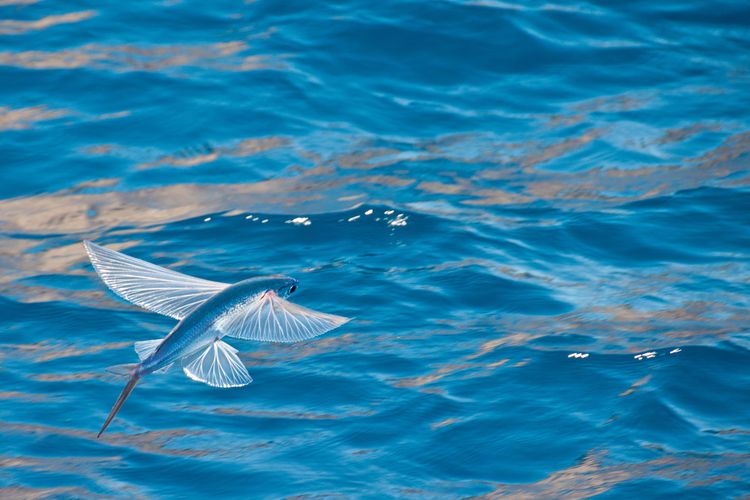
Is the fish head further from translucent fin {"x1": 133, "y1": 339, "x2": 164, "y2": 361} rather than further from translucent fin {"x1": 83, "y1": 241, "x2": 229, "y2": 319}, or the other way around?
translucent fin {"x1": 133, "y1": 339, "x2": 164, "y2": 361}

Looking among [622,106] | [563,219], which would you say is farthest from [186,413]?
[622,106]

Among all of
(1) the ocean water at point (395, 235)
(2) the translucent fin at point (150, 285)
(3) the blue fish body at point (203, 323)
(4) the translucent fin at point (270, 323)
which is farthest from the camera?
(1) the ocean water at point (395, 235)

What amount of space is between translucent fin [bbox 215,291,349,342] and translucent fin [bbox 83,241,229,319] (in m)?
0.19

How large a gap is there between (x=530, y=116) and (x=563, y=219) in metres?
1.47

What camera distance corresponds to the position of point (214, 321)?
3.51 m

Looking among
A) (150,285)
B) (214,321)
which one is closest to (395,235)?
(150,285)

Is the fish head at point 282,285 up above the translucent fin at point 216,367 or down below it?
above

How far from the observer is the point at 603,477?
4.36 metres

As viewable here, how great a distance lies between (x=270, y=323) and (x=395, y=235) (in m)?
2.85

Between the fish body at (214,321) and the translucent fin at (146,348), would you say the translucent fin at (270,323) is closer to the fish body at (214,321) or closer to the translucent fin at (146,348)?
the fish body at (214,321)

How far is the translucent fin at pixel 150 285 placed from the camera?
3.77 metres

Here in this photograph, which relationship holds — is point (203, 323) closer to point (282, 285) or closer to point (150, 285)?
point (282, 285)

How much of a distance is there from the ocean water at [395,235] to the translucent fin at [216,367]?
2.45 feet

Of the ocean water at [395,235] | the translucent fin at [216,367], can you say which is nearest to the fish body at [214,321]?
the translucent fin at [216,367]
